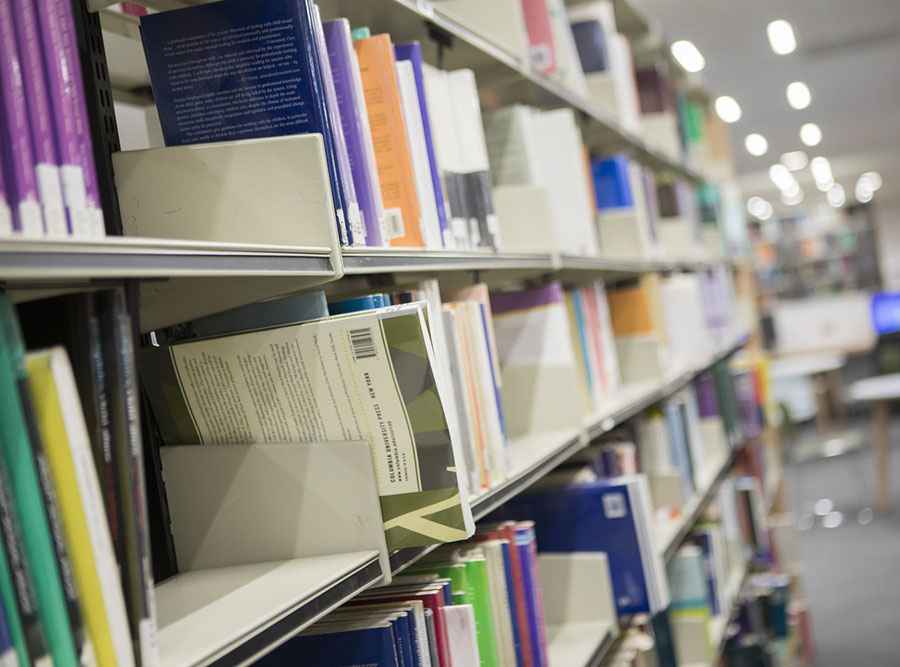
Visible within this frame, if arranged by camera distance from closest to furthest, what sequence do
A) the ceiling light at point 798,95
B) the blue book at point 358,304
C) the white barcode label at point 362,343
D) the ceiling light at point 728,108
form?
the white barcode label at point 362,343, the blue book at point 358,304, the ceiling light at point 798,95, the ceiling light at point 728,108

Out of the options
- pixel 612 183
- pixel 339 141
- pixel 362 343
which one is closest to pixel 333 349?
pixel 362 343

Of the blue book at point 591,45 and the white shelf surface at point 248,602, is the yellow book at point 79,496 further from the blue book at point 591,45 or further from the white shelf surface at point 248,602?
the blue book at point 591,45

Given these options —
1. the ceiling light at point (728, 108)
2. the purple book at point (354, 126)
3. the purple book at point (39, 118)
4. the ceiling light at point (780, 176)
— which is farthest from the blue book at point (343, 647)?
the ceiling light at point (780, 176)

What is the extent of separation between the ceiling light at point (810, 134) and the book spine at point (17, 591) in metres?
10.2

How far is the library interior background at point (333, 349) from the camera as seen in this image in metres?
0.75

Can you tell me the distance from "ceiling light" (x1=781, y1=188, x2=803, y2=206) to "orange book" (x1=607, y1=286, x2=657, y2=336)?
1283 cm

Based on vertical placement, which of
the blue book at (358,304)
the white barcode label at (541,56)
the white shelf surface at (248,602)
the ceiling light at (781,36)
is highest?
the ceiling light at (781,36)

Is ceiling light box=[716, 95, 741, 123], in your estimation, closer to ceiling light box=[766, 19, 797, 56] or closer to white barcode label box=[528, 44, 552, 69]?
ceiling light box=[766, 19, 797, 56]

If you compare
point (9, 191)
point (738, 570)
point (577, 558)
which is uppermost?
point (9, 191)

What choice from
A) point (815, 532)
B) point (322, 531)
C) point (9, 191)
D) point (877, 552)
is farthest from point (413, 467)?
point (815, 532)

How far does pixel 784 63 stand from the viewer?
23.5 ft

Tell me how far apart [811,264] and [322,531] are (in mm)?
13292

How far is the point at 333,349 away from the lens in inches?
41.3

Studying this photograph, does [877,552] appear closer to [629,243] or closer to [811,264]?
[629,243]
